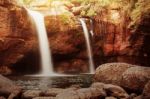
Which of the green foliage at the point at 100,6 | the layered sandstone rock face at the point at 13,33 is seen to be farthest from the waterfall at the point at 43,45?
the green foliage at the point at 100,6

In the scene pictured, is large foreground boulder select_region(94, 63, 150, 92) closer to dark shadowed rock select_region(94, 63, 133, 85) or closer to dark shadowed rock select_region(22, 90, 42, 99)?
dark shadowed rock select_region(94, 63, 133, 85)

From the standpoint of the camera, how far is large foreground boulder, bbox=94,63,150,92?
11.5 m

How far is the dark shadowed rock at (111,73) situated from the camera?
12.7m

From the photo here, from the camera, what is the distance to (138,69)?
11.8 metres

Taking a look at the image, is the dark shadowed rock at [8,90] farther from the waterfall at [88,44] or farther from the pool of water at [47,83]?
the waterfall at [88,44]

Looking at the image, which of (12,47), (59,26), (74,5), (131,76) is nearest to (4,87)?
(131,76)

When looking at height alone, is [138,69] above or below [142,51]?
above

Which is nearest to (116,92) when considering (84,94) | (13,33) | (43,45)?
(84,94)

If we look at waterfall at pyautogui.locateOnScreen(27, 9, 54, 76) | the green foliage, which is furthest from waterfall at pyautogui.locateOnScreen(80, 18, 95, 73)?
waterfall at pyautogui.locateOnScreen(27, 9, 54, 76)

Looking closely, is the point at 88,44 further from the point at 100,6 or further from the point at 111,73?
the point at 111,73

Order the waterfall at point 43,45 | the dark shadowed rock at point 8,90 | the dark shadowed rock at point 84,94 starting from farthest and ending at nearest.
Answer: the waterfall at point 43,45 → the dark shadowed rock at point 8,90 → the dark shadowed rock at point 84,94

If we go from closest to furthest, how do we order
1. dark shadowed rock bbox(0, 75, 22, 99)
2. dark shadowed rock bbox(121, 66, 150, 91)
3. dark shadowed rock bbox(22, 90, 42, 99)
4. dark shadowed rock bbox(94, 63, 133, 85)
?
dark shadowed rock bbox(22, 90, 42, 99) → dark shadowed rock bbox(0, 75, 22, 99) → dark shadowed rock bbox(121, 66, 150, 91) → dark shadowed rock bbox(94, 63, 133, 85)

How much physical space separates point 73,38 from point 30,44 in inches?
112

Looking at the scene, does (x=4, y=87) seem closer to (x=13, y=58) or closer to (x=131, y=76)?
(x=131, y=76)
